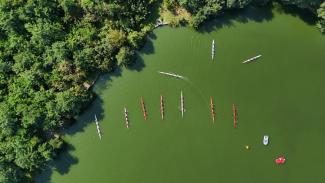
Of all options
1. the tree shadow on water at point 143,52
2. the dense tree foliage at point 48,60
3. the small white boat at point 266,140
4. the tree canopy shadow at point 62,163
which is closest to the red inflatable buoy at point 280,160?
the small white boat at point 266,140

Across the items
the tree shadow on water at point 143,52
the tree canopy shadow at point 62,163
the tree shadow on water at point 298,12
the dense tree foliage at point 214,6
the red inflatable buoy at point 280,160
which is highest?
the dense tree foliage at point 214,6

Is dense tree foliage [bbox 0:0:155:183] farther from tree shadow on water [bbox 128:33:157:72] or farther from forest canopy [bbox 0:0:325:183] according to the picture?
tree shadow on water [bbox 128:33:157:72]

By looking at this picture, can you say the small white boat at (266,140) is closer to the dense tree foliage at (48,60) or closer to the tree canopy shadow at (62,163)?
the dense tree foliage at (48,60)

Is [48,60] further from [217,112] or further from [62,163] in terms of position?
[217,112]

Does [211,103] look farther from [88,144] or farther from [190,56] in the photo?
[88,144]

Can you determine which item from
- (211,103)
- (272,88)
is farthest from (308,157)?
(211,103)

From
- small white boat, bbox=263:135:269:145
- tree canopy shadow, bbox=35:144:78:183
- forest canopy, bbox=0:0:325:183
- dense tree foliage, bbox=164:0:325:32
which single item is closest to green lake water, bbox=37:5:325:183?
tree canopy shadow, bbox=35:144:78:183
